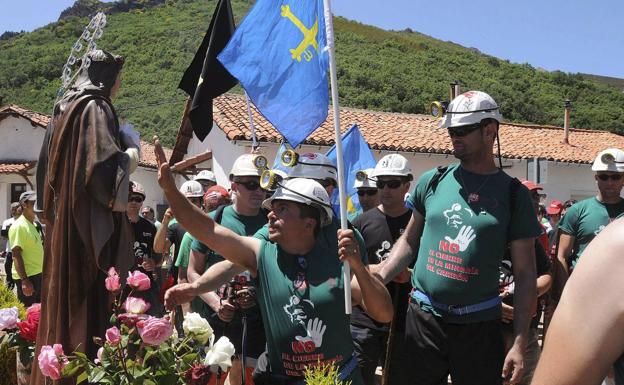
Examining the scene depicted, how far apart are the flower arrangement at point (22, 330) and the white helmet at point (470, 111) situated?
2.47 meters

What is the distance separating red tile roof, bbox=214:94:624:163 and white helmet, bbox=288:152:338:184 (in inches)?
613

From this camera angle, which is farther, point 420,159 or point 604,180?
point 420,159

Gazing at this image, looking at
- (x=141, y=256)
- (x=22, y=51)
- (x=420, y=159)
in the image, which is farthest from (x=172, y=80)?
(x=141, y=256)

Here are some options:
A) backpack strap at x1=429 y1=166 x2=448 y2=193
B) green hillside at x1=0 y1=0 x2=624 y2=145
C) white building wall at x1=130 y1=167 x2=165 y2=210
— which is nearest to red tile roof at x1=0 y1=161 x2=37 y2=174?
white building wall at x1=130 y1=167 x2=165 y2=210

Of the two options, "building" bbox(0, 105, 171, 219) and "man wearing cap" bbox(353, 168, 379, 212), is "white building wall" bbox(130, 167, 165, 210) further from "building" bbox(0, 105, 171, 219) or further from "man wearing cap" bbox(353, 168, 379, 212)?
"man wearing cap" bbox(353, 168, 379, 212)

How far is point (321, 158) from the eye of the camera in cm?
388

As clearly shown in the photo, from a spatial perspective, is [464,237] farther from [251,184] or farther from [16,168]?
[16,168]

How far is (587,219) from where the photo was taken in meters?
5.52

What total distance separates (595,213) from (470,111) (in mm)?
2492

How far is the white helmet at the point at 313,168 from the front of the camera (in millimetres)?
3764

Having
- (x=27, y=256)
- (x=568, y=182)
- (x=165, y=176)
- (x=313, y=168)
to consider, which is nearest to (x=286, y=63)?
(x=313, y=168)

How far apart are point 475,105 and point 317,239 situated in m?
1.17

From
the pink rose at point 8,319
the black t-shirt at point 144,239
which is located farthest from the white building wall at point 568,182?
the pink rose at point 8,319

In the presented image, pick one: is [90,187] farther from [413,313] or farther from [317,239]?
[413,313]
